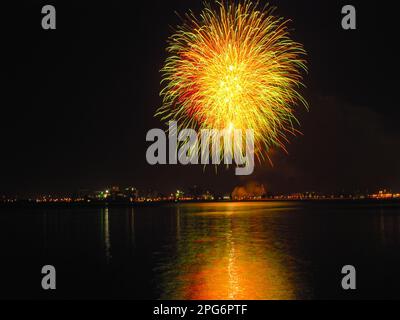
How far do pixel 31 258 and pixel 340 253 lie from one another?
18.1m

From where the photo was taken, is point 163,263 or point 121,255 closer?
point 163,263

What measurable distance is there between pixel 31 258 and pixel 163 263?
8.52m

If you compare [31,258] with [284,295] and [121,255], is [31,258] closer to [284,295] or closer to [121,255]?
[121,255]

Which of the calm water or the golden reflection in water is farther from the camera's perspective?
the calm water

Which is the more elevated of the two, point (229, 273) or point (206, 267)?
point (229, 273)

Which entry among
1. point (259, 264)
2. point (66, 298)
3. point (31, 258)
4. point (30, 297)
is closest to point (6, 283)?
point (30, 297)

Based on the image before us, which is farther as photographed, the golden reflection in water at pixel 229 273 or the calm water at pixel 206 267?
the calm water at pixel 206 267

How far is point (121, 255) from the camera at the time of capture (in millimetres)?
25453

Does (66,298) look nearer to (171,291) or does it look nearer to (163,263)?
(171,291)

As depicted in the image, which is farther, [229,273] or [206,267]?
[206,267]

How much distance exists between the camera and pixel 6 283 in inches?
719
